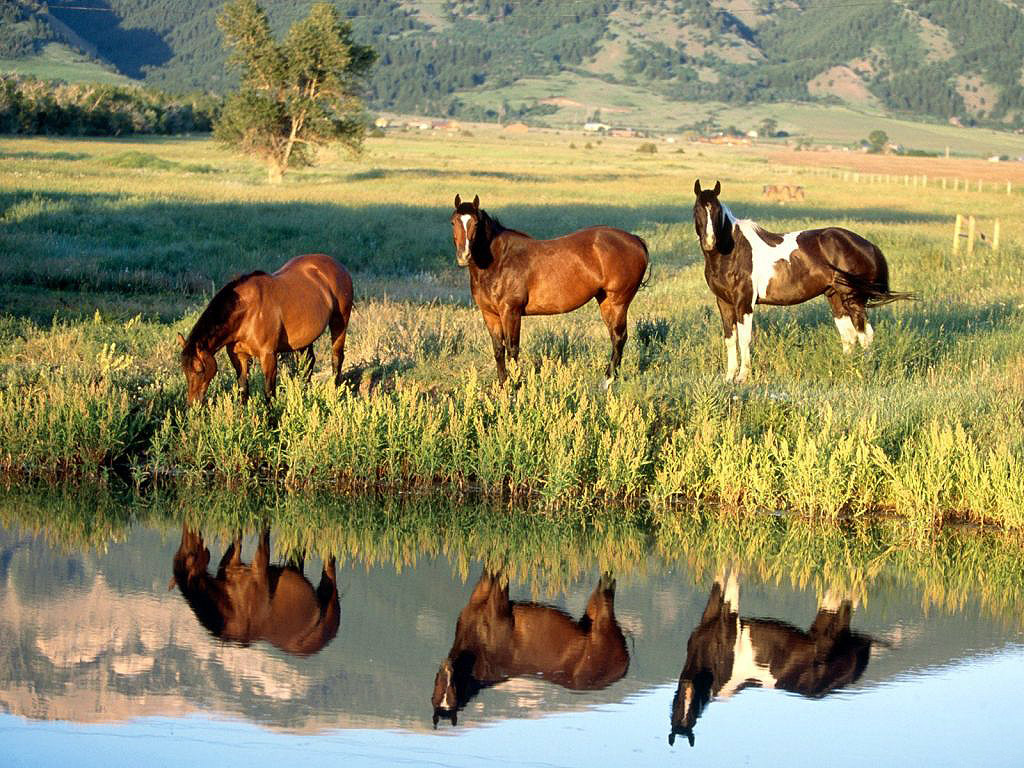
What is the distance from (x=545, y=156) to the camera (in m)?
104

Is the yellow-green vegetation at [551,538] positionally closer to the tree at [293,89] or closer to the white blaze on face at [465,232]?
the white blaze on face at [465,232]

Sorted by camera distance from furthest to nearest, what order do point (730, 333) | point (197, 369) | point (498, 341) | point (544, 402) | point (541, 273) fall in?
point (730, 333)
point (498, 341)
point (541, 273)
point (544, 402)
point (197, 369)

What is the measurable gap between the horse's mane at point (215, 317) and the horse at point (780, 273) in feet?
16.3

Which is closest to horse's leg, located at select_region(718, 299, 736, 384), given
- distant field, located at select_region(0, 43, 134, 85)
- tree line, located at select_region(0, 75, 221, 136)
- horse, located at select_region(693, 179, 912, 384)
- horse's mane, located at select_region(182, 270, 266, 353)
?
horse, located at select_region(693, 179, 912, 384)

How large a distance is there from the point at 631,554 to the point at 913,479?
235 centimetres

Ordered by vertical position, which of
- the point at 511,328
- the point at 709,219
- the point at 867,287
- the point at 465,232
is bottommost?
the point at 511,328

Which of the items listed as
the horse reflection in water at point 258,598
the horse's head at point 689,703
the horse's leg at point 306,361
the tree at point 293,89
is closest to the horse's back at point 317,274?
the horse's leg at point 306,361

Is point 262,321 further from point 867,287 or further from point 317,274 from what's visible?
point 867,287

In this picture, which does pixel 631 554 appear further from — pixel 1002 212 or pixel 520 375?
pixel 1002 212

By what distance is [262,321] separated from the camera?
39.5 ft

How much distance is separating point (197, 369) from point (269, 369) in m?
0.62

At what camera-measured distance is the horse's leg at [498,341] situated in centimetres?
1373

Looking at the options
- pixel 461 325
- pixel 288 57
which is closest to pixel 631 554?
pixel 461 325

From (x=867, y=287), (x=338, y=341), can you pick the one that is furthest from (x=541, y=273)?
(x=867, y=287)
